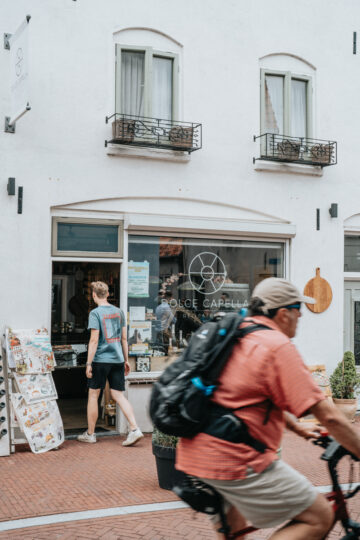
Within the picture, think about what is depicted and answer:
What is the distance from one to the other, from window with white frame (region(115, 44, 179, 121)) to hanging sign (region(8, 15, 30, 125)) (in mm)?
1578

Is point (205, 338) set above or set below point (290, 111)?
below

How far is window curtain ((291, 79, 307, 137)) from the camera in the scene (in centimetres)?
1087

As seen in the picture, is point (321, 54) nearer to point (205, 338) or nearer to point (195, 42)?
point (195, 42)

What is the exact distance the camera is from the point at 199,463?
308 cm

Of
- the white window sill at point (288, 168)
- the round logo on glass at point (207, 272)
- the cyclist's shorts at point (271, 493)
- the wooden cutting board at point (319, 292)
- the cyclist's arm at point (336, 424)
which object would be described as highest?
the white window sill at point (288, 168)

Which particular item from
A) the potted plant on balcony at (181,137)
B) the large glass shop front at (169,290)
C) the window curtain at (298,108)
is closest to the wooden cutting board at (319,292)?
the large glass shop front at (169,290)

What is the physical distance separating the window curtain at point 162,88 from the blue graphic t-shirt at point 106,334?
314 cm

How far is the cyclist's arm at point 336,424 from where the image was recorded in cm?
306

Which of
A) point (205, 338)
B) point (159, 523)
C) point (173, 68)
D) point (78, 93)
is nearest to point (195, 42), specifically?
point (173, 68)

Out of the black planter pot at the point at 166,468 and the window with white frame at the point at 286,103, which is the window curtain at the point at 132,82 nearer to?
the window with white frame at the point at 286,103

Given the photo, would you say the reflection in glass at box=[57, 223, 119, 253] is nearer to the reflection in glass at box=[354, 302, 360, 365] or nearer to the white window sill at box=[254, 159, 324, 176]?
the white window sill at box=[254, 159, 324, 176]

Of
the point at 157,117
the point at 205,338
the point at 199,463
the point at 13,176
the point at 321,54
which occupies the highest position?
the point at 321,54

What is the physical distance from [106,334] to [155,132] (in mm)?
3067

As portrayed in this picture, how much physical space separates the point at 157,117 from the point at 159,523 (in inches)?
241
